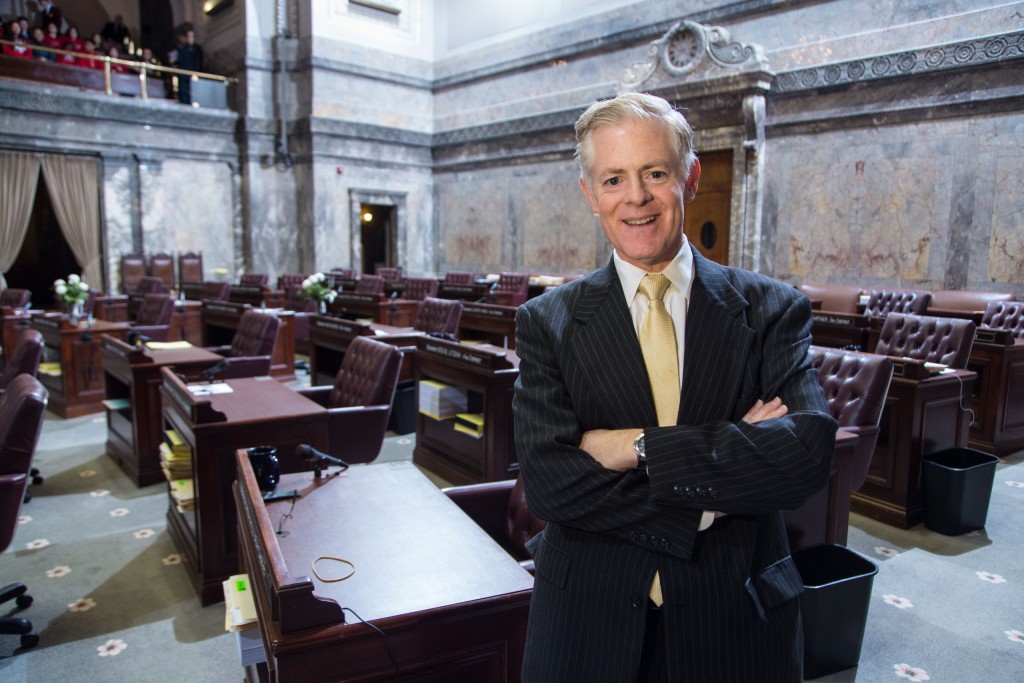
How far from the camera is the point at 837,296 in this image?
28.7 ft

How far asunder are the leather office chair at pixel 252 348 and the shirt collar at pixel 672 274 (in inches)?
159

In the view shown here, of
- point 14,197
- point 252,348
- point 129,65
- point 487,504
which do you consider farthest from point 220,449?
point 129,65

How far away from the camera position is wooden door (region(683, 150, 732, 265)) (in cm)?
1023

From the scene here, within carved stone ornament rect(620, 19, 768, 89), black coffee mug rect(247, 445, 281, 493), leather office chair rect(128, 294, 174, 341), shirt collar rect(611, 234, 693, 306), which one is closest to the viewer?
shirt collar rect(611, 234, 693, 306)

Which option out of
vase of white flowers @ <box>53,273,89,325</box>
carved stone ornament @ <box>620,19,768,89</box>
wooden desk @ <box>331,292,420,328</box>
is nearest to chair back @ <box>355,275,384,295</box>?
wooden desk @ <box>331,292,420,328</box>

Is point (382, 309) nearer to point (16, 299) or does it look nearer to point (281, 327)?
point (281, 327)

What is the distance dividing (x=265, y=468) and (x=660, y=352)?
1468mm

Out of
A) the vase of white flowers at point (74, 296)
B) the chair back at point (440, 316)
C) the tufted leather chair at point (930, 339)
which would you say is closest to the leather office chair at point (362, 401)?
the chair back at point (440, 316)

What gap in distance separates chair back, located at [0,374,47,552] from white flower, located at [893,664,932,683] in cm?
337

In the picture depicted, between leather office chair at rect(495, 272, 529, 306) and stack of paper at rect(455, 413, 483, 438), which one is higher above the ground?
leather office chair at rect(495, 272, 529, 306)

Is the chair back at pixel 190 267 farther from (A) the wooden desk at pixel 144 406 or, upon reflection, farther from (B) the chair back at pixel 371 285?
(A) the wooden desk at pixel 144 406

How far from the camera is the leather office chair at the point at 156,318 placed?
254 inches

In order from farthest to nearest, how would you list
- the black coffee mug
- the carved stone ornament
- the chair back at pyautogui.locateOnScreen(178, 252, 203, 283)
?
1. the chair back at pyautogui.locateOnScreen(178, 252, 203, 283)
2. the carved stone ornament
3. the black coffee mug

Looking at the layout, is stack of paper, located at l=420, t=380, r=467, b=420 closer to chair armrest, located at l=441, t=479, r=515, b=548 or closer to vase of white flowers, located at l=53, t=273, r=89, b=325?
chair armrest, located at l=441, t=479, r=515, b=548
